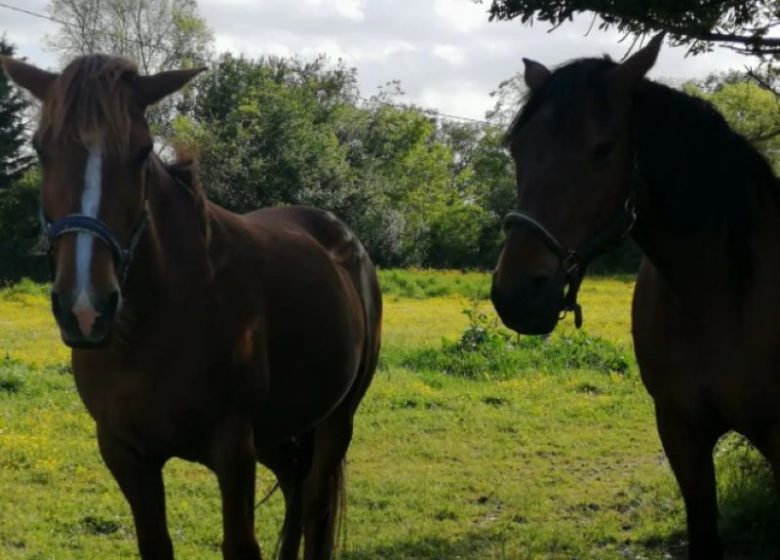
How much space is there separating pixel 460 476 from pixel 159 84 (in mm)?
4141

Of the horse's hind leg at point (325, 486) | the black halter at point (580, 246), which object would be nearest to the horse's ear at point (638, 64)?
the black halter at point (580, 246)

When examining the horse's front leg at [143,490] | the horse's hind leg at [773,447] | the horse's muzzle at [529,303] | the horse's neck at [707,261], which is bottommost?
the horse's front leg at [143,490]

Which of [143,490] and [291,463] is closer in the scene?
[143,490]

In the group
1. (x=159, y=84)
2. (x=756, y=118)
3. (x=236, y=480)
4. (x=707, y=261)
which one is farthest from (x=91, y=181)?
(x=756, y=118)

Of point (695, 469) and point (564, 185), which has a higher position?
point (564, 185)

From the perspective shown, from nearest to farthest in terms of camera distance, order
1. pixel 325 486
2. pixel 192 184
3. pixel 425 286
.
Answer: pixel 192 184
pixel 325 486
pixel 425 286

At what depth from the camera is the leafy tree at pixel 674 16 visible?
3945 millimetres

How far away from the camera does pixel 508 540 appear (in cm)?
493

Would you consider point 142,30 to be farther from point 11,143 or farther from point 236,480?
point 236,480

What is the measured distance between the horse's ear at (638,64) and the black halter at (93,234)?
1514 millimetres

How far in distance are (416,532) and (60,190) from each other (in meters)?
3.23

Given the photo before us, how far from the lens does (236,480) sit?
296cm

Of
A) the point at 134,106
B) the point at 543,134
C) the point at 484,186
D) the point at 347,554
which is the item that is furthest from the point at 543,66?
the point at 484,186

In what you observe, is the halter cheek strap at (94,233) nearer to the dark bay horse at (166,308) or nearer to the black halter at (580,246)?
the dark bay horse at (166,308)
